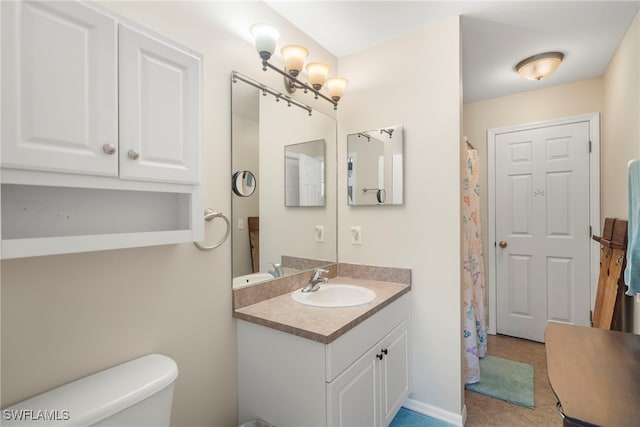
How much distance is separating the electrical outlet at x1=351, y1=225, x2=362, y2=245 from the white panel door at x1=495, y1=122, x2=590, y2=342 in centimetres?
180

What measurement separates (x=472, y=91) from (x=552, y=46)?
83 centimetres

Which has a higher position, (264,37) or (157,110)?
(264,37)

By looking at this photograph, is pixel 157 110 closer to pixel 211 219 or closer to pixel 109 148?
pixel 109 148

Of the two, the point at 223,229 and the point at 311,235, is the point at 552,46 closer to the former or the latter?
the point at 311,235

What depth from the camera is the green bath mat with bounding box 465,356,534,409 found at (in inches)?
82.2

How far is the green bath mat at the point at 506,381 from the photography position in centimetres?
209

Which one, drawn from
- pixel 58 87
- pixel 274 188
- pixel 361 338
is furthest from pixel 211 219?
pixel 361 338

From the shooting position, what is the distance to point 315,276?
1.84 m

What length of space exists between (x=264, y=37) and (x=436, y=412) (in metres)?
2.35

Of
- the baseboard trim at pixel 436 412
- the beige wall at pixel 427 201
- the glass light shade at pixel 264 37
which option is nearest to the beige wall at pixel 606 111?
the beige wall at pixel 427 201

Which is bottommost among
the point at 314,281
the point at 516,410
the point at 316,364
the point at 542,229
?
the point at 516,410

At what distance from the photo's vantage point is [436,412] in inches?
73.4

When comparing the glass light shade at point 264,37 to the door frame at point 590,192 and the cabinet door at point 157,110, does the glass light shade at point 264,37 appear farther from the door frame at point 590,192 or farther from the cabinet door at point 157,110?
the door frame at point 590,192

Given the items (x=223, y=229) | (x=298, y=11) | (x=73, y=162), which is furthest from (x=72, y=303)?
(x=298, y=11)
